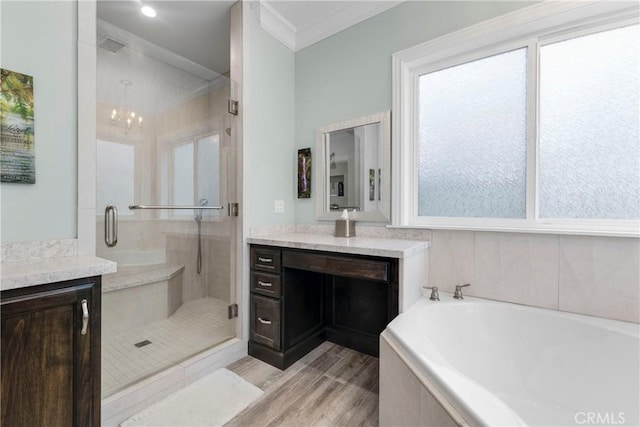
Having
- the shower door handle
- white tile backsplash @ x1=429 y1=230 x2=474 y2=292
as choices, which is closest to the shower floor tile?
the shower door handle

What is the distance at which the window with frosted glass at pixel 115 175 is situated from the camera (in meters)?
1.53

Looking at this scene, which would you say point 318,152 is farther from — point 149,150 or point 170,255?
point 170,255

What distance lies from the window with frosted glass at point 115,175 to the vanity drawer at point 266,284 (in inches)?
36.2

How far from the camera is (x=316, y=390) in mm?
1617

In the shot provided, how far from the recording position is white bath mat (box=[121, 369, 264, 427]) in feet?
4.42

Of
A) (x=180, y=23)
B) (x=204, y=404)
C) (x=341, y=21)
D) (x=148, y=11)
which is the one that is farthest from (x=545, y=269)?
(x=148, y=11)

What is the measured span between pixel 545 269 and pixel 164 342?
235 cm

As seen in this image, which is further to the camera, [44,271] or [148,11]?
[148,11]

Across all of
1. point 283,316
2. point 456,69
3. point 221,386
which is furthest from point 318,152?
point 221,386

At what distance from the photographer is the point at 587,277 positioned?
1.36 m

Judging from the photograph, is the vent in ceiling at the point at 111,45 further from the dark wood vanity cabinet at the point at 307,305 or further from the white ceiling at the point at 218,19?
the dark wood vanity cabinet at the point at 307,305

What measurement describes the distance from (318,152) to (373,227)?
0.82 meters

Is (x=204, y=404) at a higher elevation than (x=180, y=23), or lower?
lower

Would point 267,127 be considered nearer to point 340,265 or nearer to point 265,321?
point 340,265
